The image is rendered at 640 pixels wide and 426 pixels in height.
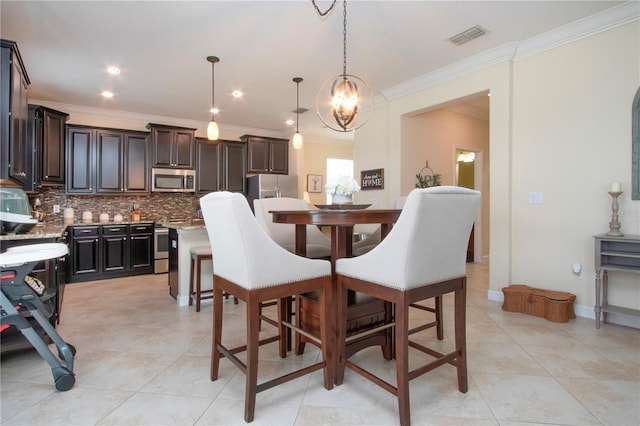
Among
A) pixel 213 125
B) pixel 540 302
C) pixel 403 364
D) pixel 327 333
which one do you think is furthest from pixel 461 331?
pixel 213 125

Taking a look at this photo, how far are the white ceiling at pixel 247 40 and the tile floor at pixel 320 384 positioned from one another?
8.76 ft

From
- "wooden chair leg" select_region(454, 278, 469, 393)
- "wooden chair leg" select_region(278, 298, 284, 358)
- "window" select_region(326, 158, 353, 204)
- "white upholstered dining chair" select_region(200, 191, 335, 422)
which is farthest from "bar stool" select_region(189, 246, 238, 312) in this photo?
"window" select_region(326, 158, 353, 204)

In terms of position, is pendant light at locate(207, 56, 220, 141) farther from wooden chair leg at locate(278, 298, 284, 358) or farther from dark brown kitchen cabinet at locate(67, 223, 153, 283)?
wooden chair leg at locate(278, 298, 284, 358)

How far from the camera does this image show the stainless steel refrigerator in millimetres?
6238

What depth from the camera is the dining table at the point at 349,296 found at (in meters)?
1.72

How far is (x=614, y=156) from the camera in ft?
9.62

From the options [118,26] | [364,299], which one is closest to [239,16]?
[118,26]

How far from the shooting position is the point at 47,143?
4.52m

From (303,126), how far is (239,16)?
3.95 metres

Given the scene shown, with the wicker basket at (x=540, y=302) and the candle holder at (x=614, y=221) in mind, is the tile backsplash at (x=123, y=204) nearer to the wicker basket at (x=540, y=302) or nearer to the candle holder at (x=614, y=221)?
the wicker basket at (x=540, y=302)

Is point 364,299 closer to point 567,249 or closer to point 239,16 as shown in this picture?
point 567,249

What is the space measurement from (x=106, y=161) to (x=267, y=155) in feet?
9.04

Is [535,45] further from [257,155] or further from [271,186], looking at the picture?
[257,155]

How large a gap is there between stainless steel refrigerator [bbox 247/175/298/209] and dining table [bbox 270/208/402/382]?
4.20 m
